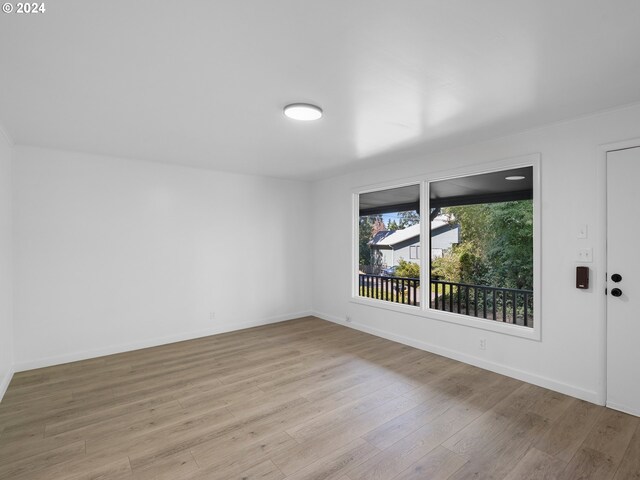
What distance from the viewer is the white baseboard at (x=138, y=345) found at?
3.66 m

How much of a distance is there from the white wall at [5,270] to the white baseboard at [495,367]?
166 inches

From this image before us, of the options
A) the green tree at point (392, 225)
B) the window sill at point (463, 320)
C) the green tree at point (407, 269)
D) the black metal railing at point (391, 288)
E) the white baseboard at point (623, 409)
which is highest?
the green tree at point (392, 225)

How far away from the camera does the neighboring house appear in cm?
420

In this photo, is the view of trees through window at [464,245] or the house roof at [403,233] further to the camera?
the house roof at [403,233]

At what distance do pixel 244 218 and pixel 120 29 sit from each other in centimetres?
376

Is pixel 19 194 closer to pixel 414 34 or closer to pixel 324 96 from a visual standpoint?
pixel 324 96

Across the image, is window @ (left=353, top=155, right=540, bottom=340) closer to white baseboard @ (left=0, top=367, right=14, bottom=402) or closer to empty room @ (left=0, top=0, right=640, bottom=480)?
empty room @ (left=0, top=0, right=640, bottom=480)

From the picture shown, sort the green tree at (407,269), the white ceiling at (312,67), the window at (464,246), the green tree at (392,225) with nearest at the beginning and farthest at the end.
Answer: the white ceiling at (312,67) → the window at (464,246) → the green tree at (407,269) → the green tree at (392,225)

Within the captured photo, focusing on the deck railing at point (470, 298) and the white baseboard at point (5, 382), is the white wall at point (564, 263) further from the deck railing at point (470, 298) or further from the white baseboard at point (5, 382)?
the white baseboard at point (5, 382)


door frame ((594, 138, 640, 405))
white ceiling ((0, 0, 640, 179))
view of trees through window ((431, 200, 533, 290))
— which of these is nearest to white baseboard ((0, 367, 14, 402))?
white ceiling ((0, 0, 640, 179))

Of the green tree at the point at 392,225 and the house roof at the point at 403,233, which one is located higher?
the green tree at the point at 392,225

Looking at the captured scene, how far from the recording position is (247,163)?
15.0ft

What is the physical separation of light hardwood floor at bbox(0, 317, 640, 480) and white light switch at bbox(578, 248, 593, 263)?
125 cm

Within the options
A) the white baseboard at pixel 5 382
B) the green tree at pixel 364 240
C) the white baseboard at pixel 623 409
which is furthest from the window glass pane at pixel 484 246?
the white baseboard at pixel 5 382
